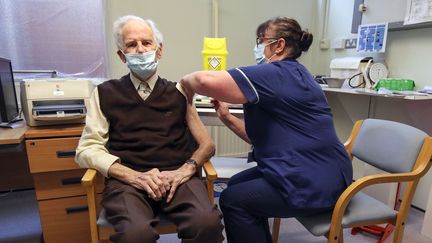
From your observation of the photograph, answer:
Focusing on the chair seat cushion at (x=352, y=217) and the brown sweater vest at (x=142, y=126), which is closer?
the chair seat cushion at (x=352, y=217)

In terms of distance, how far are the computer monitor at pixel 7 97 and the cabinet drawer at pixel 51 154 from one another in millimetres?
385

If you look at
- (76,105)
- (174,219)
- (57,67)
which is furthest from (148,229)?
(57,67)

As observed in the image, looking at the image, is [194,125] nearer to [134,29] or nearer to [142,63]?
[142,63]

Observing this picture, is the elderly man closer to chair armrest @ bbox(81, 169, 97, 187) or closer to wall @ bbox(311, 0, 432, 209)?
chair armrest @ bbox(81, 169, 97, 187)

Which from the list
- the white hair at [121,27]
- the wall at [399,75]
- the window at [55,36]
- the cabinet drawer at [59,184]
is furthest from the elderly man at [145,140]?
the wall at [399,75]

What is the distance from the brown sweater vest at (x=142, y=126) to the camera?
53.1 inches

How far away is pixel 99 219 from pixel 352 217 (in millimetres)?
1018

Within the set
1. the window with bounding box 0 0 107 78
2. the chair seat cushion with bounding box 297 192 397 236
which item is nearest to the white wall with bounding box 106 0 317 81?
the window with bounding box 0 0 107 78

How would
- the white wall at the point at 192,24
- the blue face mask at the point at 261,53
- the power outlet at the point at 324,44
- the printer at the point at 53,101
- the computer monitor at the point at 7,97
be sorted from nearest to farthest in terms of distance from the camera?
1. the blue face mask at the point at 261,53
2. the printer at the point at 53,101
3. the computer monitor at the point at 7,97
4. the white wall at the point at 192,24
5. the power outlet at the point at 324,44

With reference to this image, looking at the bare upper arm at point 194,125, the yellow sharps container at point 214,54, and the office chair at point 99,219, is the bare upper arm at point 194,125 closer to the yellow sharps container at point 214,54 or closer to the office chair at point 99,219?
the office chair at point 99,219

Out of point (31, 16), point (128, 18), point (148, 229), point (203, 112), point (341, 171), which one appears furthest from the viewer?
point (31, 16)

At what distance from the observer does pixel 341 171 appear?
1.18m

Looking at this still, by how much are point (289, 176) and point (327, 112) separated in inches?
12.7

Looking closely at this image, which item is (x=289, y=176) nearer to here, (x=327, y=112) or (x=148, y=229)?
(x=327, y=112)
